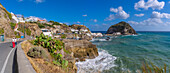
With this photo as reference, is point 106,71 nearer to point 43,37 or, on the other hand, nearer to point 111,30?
point 43,37

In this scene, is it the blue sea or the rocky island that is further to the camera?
the blue sea

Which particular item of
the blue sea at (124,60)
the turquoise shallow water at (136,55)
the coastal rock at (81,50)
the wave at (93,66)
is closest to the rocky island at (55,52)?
the coastal rock at (81,50)

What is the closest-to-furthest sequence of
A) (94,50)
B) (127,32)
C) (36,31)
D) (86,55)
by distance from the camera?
(86,55)
(94,50)
(36,31)
(127,32)

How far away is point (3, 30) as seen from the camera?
78.4ft

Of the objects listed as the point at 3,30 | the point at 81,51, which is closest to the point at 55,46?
the point at 81,51

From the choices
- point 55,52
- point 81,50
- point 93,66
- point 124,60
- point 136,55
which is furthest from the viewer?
point 136,55

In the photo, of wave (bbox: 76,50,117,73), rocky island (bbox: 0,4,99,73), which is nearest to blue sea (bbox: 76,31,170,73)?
wave (bbox: 76,50,117,73)

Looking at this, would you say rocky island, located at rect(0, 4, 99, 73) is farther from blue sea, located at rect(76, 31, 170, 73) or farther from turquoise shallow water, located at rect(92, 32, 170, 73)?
turquoise shallow water, located at rect(92, 32, 170, 73)

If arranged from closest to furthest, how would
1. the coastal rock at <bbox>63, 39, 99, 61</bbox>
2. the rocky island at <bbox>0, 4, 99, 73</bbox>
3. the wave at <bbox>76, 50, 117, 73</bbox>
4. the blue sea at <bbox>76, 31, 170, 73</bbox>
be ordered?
the rocky island at <bbox>0, 4, 99, 73</bbox>, the wave at <bbox>76, 50, 117, 73</bbox>, the blue sea at <bbox>76, 31, 170, 73</bbox>, the coastal rock at <bbox>63, 39, 99, 61</bbox>

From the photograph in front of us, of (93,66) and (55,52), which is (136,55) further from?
(55,52)

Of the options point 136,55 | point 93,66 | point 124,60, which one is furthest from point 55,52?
point 136,55

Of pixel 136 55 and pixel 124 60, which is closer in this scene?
pixel 124 60

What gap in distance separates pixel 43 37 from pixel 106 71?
33.0 feet

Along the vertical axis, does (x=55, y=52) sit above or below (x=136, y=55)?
above
